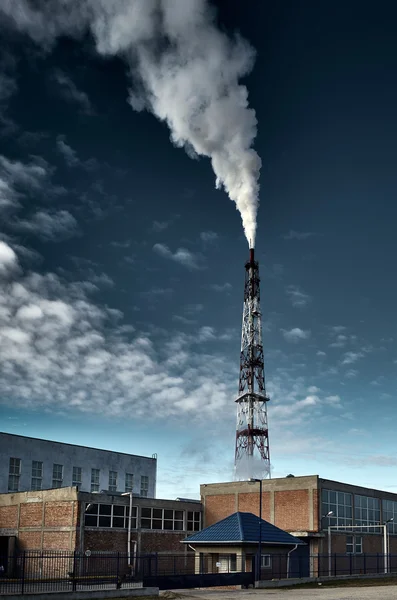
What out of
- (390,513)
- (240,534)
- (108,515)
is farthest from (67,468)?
(390,513)

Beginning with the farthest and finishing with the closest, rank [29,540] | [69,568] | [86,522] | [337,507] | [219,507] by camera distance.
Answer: [219,507] < [337,507] < [29,540] < [86,522] < [69,568]

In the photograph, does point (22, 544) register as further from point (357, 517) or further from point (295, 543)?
point (357, 517)

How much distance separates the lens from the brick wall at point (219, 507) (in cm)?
6325

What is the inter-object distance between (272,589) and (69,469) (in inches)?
1495

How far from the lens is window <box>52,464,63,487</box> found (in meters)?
73.1

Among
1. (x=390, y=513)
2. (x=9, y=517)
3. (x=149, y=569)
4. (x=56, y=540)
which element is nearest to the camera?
(x=149, y=569)

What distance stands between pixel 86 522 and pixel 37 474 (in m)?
21.3

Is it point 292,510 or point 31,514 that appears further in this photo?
point 292,510

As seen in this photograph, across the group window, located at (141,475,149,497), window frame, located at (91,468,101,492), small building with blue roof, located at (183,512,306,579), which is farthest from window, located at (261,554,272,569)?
window, located at (141,475,149,497)

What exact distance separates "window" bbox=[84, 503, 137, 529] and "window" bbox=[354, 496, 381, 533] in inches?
853

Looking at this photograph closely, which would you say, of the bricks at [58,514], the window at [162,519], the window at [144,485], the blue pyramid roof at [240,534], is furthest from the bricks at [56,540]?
the window at [144,485]

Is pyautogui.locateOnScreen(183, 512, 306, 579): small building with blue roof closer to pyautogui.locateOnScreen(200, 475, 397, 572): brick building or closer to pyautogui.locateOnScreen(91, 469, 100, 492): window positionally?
pyautogui.locateOnScreen(200, 475, 397, 572): brick building

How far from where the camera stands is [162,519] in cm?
5878

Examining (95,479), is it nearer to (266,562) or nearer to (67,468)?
(67,468)
